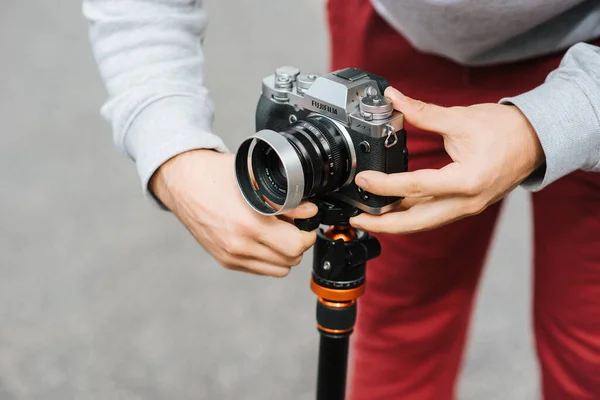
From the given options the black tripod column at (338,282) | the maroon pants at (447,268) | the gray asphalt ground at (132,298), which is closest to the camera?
→ the black tripod column at (338,282)

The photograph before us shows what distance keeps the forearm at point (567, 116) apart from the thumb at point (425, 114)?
0.07 m

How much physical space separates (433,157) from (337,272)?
10.0 inches

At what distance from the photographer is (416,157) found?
2.97 feet

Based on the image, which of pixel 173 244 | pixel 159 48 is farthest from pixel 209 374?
pixel 159 48

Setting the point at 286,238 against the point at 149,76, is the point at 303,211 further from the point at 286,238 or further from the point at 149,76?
the point at 149,76

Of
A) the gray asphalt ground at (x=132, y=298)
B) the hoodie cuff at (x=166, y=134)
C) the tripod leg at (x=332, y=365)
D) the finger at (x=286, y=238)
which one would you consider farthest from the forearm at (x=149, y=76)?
the gray asphalt ground at (x=132, y=298)

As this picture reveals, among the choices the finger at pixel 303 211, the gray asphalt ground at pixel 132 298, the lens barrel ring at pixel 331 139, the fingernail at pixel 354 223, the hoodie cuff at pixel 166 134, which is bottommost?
the gray asphalt ground at pixel 132 298

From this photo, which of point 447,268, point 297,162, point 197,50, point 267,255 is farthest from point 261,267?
point 447,268

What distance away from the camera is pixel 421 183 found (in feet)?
1.99

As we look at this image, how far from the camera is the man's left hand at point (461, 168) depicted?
23.9 inches

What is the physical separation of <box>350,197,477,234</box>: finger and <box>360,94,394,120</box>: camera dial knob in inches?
3.3

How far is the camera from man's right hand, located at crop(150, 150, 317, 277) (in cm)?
66

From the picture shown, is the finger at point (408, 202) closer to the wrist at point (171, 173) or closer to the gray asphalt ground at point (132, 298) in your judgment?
the wrist at point (171, 173)

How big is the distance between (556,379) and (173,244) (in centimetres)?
95
